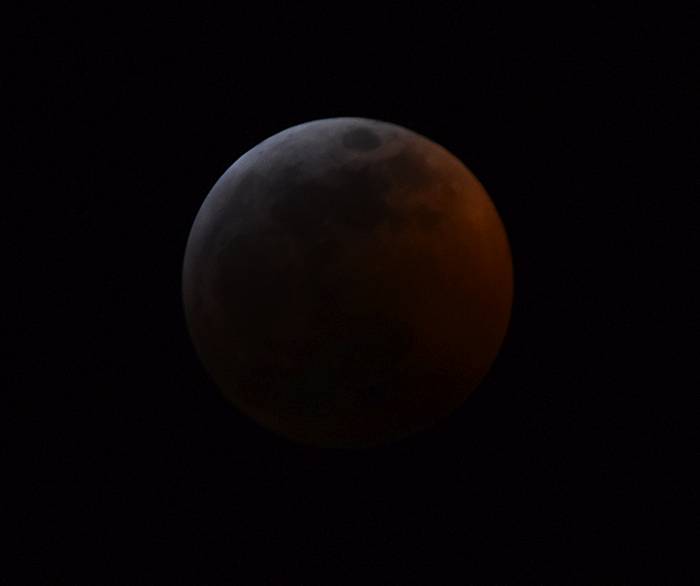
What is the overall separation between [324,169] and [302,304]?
2.23 feet

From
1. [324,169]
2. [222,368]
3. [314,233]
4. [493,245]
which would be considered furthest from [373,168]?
[222,368]

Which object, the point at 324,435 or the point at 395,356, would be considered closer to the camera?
the point at 395,356

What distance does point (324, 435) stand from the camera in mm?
3631

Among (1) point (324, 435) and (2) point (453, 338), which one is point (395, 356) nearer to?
(2) point (453, 338)

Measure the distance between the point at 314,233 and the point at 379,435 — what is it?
114cm

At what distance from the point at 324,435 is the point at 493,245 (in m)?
1.32

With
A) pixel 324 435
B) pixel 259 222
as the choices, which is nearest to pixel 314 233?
pixel 259 222

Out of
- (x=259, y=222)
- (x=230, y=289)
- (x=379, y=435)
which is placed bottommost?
(x=379, y=435)

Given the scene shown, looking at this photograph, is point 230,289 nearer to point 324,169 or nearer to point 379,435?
point 324,169

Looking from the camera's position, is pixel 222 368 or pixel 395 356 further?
pixel 222 368

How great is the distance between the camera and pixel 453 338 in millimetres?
3400

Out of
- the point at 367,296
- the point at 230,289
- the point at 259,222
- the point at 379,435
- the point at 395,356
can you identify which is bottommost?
the point at 379,435

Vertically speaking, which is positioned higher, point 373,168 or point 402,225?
point 373,168

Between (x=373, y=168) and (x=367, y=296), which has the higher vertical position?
(x=373, y=168)
